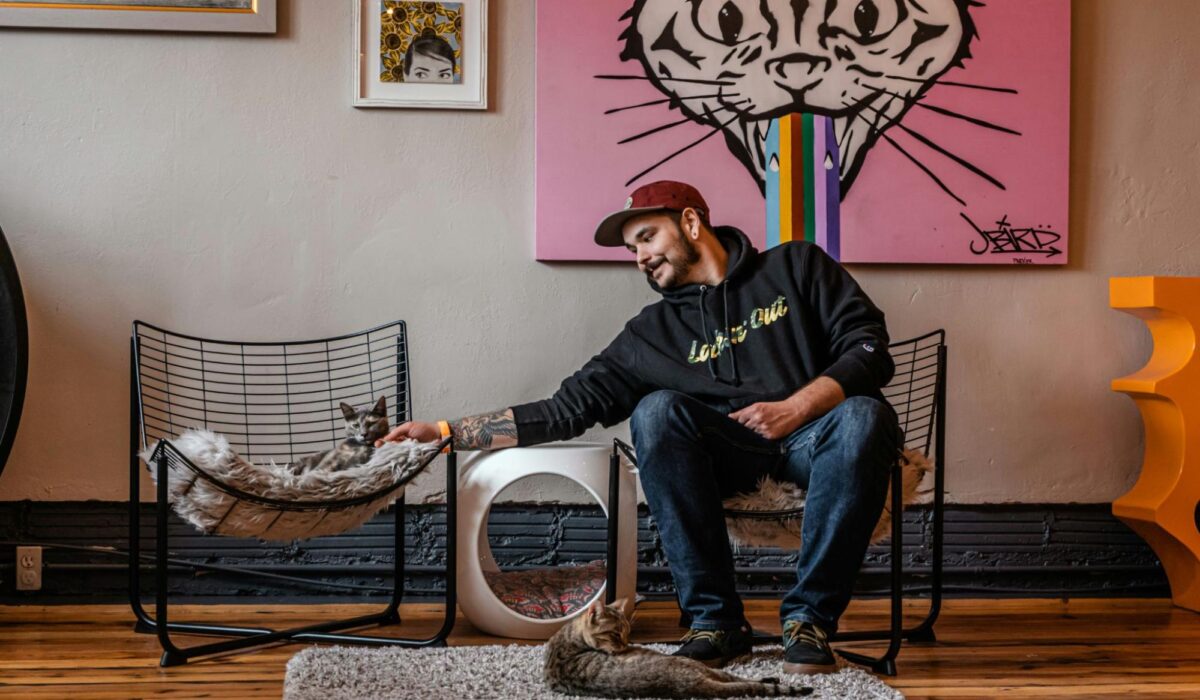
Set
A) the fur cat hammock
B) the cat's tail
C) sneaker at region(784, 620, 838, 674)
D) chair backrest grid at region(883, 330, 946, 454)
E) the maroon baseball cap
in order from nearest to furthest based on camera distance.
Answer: the cat's tail
sneaker at region(784, 620, 838, 674)
the fur cat hammock
the maroon baseball cap
chair backrest grid at region(883, 330, 946, 454)

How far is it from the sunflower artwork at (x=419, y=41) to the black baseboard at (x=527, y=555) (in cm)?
116

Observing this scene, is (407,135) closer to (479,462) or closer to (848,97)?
(479,462)

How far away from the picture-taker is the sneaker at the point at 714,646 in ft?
6.91

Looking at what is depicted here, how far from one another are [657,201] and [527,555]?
1039 millimetres

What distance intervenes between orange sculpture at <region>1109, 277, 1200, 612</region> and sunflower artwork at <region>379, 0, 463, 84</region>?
6.18 feet

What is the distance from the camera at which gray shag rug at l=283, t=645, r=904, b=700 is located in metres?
1.97

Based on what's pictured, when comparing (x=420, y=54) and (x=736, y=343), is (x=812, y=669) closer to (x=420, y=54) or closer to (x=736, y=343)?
(x=736, y=343)

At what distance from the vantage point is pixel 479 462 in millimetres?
2490

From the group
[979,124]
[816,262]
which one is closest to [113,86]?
[816,262]

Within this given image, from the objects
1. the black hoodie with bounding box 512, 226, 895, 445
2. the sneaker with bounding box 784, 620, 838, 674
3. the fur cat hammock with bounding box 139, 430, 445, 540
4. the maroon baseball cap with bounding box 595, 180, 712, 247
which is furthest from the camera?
the maroon baseball cap with bounding box 595, 180, 712, 247

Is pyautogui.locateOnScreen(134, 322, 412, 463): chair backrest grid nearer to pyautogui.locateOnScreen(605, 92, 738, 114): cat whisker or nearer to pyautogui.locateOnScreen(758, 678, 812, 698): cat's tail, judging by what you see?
pyautogui.locateOnScreen(605, 92, 738, 114): cat whisker

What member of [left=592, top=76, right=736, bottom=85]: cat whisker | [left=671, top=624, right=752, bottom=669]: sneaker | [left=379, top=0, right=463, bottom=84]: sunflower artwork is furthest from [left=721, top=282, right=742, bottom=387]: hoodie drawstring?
[left=379, top=0, right=463, bottom=84]: sunflower artwork

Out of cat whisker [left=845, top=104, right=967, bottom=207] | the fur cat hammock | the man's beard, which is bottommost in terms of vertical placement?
the fur cat hammock

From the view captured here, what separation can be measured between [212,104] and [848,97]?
1.70 m
